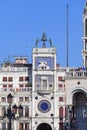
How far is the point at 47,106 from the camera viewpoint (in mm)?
91312

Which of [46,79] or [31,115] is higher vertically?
[46,79]

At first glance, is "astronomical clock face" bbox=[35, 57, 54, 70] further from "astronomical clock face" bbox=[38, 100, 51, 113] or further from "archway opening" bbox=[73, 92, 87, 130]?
"archway opening" bbox=[73, 92, 87, 130]

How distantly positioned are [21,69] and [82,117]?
13.4 m

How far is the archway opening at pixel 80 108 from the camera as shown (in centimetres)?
9256

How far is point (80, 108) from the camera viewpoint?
9344cm

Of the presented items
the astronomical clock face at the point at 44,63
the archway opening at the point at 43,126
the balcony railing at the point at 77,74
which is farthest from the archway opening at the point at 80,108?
the astronomical clock face at the point at 44,63

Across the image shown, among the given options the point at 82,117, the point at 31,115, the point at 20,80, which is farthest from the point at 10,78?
the point at 82,117

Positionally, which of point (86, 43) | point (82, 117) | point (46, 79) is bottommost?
point (82, 117)

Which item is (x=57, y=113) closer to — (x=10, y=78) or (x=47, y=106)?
(x=47, y=106)

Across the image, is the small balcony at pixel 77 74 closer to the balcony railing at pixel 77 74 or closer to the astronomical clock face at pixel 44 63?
the balcony railing at pixel 77 74

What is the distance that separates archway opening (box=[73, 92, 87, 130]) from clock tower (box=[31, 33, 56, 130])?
453cm

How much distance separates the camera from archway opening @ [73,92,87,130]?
304 feet

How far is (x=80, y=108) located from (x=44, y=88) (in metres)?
7.58

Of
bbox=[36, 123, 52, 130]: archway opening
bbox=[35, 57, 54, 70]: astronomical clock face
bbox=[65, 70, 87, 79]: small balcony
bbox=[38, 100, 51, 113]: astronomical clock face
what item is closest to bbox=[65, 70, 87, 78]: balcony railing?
bbox=[65, 70, 87, 79]: small balcony
